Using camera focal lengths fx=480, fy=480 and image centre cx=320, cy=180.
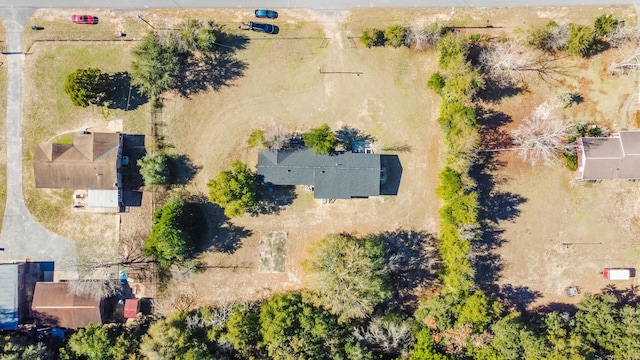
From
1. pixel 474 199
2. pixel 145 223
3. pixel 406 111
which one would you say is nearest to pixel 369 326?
pixel 474 199

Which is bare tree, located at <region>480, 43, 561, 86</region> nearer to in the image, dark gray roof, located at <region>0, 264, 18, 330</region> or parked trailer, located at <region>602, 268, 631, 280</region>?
parked trailer, located at <region>602, 268, 631, 280</region>

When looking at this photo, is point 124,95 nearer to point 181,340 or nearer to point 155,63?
point 155,63

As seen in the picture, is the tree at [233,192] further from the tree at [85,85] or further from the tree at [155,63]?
the tree at [85,85]

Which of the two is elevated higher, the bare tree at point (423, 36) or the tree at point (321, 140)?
the bare tree at point (423, 36)

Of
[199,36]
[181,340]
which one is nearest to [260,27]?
[199,36]

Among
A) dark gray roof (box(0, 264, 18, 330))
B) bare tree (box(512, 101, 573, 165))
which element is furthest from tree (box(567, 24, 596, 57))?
dark gray roof (box(0, 264, 18, 330))


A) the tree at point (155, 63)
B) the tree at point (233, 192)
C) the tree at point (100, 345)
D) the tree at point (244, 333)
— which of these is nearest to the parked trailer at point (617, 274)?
the tree at point (244, 333)
